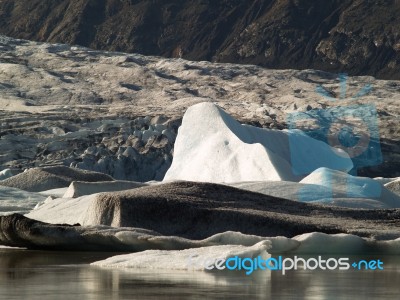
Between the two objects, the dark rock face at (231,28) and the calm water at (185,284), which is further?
the dark rock face at (231,28)

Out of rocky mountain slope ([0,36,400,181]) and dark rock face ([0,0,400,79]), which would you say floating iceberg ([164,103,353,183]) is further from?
dark rock face ([0,0,400,79])

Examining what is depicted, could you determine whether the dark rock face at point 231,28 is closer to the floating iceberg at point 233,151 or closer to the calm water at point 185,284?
the floating iceberg at point 233,151

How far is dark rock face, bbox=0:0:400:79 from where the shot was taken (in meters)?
134

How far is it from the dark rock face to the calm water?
405ft

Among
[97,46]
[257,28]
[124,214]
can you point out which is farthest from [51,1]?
[124,214]

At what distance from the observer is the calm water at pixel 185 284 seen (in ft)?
24.2

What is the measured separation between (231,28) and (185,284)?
13837cm

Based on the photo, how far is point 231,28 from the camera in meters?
145

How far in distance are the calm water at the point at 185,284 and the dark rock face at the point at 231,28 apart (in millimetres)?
123499

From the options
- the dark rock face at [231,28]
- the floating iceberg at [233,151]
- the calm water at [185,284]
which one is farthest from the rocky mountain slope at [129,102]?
the dark rock face at [231,28]

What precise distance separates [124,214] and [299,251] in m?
2.31

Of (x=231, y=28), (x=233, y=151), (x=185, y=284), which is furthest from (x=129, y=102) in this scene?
(x=231, y=28)

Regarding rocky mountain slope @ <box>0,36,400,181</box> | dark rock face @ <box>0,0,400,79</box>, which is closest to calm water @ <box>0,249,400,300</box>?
rocky mountain slope @ <box>0,36,400,181</box>

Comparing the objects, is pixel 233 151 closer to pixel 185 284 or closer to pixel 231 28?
pixel 185 284
